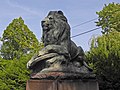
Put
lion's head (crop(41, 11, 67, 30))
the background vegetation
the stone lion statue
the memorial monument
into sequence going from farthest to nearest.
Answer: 1. the background vegetation
2. lion's head (crop(41, 11, 67, 30))
3. the stone lion statue
4. the memorial monument

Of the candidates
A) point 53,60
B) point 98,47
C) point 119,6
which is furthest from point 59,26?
point 119,6

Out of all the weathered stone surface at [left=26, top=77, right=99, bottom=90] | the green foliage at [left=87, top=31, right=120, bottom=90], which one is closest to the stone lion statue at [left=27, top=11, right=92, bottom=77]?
the weathered stone surface at [left=26, top=77, right=99, bottom=90]

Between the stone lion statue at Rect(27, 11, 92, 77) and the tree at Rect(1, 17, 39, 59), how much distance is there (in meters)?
13.4

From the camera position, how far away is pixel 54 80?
524cm

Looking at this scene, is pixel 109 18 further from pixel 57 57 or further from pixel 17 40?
pixel 57 57

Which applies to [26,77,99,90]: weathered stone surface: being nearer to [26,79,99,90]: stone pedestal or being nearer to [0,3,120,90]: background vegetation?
[26,79,99,90]: stone pedestal

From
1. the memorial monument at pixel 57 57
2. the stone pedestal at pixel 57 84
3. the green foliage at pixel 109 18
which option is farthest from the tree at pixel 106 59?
the stone pedestal at pixel 57 84

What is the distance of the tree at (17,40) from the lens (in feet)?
64.9

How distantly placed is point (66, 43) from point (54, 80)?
3.21 ft

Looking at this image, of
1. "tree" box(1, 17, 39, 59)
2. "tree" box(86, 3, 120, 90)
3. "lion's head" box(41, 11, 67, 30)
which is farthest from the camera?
"tree" box(1, 17, 39, 59)

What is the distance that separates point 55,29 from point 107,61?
857 centimetres

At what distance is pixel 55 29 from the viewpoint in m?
5.95

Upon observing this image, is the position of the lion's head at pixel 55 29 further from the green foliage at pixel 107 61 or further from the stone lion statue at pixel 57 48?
the green foliage at pixel 107 61

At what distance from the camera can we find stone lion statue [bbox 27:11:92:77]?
562 centimetres
